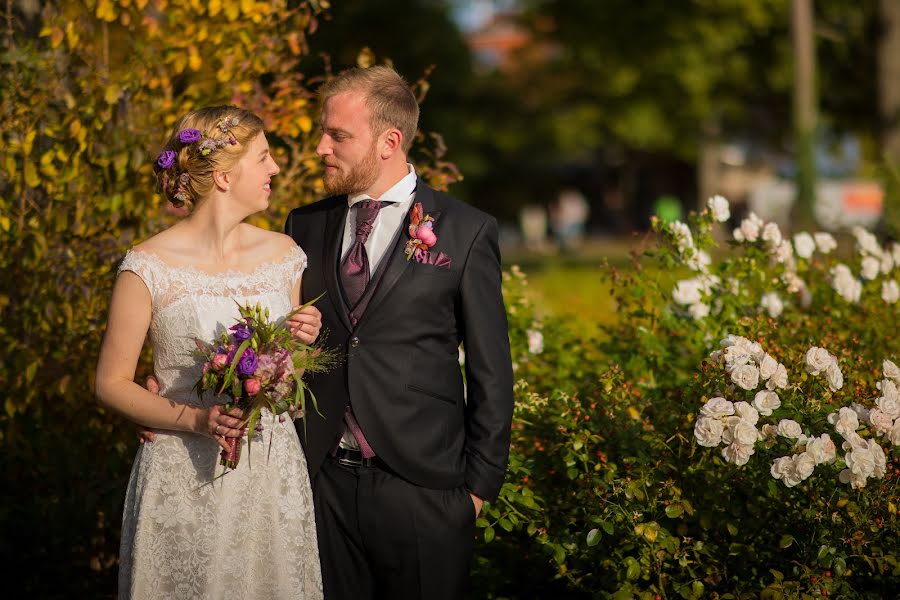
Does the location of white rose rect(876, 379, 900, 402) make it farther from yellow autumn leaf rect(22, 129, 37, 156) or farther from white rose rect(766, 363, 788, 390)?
yellow autumn leaf rect(22, 129, 37, 156)

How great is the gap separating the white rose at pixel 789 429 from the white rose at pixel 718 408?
17 centimetres

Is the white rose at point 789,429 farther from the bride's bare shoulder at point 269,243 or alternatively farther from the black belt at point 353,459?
the bride's bare shoulder at point 269,243

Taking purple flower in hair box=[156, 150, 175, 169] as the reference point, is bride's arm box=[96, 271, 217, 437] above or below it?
below

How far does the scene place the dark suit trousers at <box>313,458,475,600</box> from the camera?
3299mm

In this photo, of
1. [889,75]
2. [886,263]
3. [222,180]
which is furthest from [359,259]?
[889,75]

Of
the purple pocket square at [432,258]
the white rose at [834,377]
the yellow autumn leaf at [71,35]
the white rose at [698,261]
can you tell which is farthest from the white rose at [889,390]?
the yellow autumn leaf at [71,35]

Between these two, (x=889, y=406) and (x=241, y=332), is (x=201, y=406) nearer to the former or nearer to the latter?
(x=241, y=332)

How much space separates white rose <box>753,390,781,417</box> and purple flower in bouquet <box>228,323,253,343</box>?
6.11 feet

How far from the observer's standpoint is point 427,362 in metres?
3.37

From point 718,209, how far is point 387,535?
259cm

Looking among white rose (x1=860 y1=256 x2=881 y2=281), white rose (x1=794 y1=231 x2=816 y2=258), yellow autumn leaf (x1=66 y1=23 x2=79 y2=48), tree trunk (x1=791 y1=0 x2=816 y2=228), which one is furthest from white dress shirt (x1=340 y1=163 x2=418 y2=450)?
tree trunk (x1=791 y1=0 x2=816 y2=228)

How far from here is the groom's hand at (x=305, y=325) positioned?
10.3ft

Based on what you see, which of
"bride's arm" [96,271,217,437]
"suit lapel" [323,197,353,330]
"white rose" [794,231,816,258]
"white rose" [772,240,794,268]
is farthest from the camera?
"white rose" [794,231,816,258]

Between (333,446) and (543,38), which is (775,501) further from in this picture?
(543,38)
